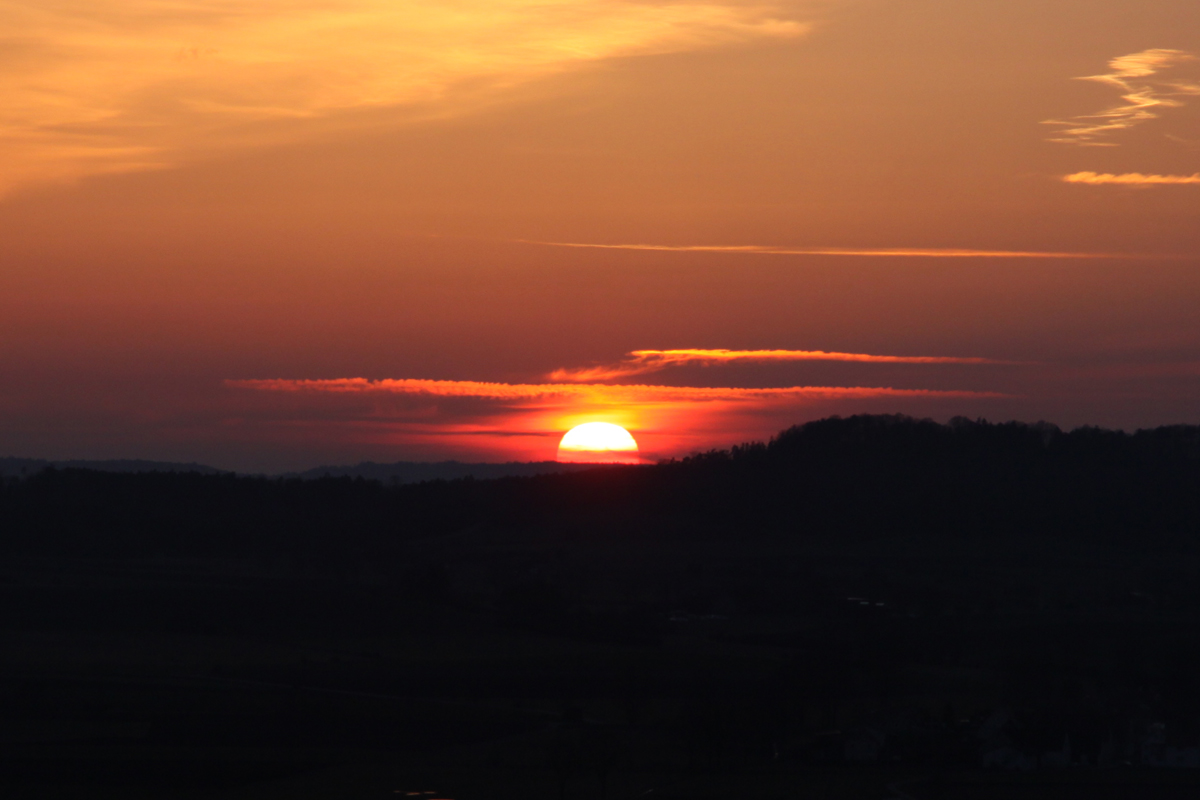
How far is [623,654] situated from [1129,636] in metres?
32.7

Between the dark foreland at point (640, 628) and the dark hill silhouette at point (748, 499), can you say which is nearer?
the dark foreland at point (640, 628)

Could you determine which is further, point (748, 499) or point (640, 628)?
point (748, 499)

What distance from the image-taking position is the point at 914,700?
69.9m

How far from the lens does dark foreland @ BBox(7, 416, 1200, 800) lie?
188ft

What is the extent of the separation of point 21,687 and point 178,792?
78.3ft

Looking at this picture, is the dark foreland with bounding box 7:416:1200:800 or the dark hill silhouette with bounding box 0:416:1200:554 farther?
the dark hill silhouette with bounding box 0:416:1200:554

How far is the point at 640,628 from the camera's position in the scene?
335 feet

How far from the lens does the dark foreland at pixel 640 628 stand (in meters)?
57.3

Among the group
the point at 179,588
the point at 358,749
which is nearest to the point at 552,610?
the point at 179,588

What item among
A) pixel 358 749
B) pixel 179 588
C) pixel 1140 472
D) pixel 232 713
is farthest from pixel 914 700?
pixel 1140 472

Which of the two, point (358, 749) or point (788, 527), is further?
point (788, 527)

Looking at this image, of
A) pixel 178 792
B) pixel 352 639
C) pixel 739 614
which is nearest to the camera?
Answer: pixel 178 792

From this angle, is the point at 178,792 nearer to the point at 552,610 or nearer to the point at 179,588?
the point at 552,610

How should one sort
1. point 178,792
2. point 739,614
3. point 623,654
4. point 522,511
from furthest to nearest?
point 522,511
point 739,614
point 623,654
point 178,792
